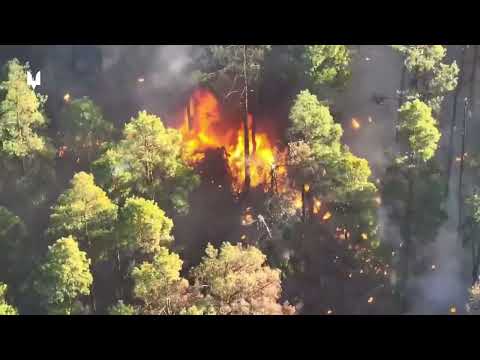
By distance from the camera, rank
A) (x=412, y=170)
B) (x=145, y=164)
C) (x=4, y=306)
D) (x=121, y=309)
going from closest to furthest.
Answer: (x=4, y=306) → (x=121, y=309) → (x=145, y=164) → (x=412, y=170)

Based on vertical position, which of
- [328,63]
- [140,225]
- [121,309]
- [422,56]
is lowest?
[121,309]

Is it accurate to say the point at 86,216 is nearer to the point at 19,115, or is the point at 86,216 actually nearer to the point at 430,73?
A: the point at 19,115

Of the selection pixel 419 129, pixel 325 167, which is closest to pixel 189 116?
pixel 325 167

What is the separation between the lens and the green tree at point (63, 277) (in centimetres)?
1005

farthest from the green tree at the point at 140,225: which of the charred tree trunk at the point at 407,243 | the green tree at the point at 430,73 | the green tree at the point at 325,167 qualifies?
the green tree at the point at 430,73

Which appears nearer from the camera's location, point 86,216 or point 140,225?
point 140,225

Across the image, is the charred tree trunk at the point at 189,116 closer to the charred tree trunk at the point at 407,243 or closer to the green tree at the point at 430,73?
the green tree at the point at 430,73

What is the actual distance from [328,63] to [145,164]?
10.6 feet

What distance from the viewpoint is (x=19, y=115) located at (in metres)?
10.7

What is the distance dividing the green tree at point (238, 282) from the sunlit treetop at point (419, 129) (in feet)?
9.65

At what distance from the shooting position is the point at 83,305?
1027 centimetres

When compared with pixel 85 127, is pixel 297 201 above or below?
below

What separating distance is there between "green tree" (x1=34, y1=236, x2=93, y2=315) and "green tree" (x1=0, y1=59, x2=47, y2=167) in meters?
1.64
